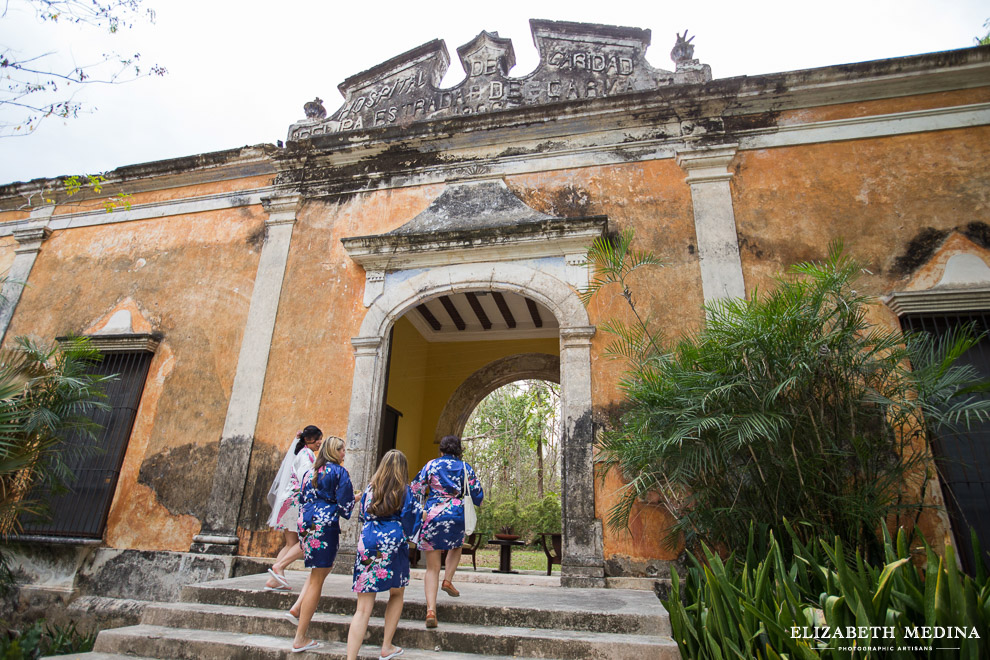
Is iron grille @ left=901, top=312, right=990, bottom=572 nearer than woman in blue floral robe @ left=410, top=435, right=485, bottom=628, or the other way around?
woman in blue floral robe @ left=410, top=435, right=485, bottom=628

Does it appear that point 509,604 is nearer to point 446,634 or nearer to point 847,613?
point 446,634

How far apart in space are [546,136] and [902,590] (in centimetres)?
494

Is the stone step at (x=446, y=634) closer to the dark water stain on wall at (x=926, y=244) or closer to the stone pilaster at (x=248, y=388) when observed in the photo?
the stone pilaster at (x=248, y=388)

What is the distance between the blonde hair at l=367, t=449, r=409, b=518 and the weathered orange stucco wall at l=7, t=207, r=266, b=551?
133 inches

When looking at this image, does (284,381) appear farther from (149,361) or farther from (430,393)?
(430,393)

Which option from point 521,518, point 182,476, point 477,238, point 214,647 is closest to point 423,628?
point 214,647

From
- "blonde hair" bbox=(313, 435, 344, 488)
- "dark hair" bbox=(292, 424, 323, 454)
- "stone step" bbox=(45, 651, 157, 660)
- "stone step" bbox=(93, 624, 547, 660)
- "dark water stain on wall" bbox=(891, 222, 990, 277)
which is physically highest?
"dark water stain on wall" bbox=(891, 222, 990, 277)

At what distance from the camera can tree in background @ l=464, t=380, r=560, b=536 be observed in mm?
12820

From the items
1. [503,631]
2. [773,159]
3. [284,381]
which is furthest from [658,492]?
[284,381]

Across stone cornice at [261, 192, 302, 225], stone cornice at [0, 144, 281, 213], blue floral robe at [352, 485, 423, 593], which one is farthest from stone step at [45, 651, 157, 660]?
stone cornice at [0, 144, 281, 213]

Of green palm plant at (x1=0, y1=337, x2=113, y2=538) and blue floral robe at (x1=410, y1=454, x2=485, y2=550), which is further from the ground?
green palm plant at (x1=0, y1=337, x2=113, y2=538)

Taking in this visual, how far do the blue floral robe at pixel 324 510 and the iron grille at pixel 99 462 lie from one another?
3543mm

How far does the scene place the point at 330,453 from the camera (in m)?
3.36

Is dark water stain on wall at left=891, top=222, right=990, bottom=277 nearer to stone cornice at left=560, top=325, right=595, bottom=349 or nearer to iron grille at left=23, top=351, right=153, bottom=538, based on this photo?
stone cornice at left=560, top=325, right=595, bottom=349
